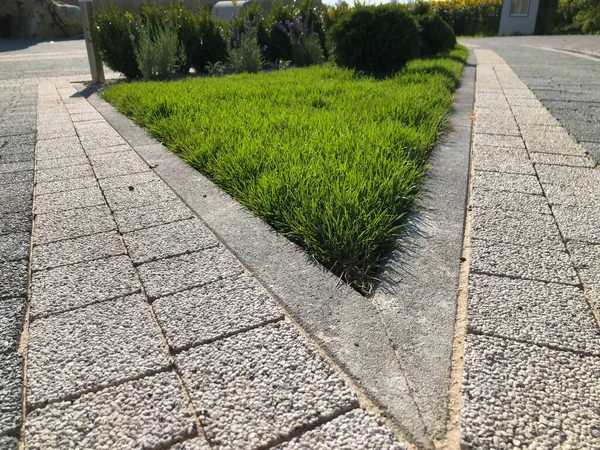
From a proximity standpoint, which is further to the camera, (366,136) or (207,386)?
(366,136)

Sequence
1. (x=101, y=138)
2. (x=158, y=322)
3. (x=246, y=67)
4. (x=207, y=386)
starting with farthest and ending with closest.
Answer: (x=246, y=67)
(x=101, y=138)
(x=158, y=322)
(x=207, y=386)

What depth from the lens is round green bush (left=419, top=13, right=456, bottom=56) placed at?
9.43m

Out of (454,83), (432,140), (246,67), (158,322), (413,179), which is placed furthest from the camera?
(246,67)

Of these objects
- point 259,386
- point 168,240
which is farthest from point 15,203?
point 259,386

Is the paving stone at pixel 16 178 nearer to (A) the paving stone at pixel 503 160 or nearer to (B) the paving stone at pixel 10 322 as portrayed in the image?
(B) the paving stone at pixel 10 322

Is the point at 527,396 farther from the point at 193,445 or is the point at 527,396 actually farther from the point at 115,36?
the point at 115,36

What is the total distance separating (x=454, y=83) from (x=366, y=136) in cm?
353

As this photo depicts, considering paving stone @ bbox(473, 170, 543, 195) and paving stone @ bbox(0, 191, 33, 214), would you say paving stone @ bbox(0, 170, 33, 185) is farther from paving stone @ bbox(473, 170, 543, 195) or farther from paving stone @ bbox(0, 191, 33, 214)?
paving stone @ bbox(473, 170, 543, 195)

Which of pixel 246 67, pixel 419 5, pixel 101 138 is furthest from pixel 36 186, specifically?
pixel 419 5

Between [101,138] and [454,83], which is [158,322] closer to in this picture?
[101,138]

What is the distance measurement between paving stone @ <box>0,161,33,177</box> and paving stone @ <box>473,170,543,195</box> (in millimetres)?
3065

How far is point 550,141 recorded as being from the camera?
152 inches

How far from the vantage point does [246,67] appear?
8.27 m

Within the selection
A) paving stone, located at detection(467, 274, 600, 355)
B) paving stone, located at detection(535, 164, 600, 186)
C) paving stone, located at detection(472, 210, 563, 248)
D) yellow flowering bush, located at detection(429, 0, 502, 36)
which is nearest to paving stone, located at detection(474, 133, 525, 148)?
paving stone, located at detection(535, 164, 600, 186)
